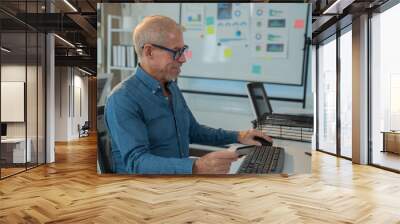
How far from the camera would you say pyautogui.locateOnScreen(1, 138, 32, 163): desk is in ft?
23.5

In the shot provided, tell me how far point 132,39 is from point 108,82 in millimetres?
771

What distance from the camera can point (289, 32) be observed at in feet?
21.0

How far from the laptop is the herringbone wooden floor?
3.14 ft

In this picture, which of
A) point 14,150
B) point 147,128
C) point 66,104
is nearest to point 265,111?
point 147,128

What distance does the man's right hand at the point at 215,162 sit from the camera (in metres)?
5.79

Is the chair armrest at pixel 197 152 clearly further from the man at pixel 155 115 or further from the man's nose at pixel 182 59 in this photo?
the man's nose at pixel 182 59

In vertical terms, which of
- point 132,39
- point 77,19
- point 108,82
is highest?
point 77,19

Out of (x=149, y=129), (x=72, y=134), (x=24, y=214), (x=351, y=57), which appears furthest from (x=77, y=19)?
(x=72, y=134)

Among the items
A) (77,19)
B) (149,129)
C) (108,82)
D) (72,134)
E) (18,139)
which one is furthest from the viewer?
(72,134)

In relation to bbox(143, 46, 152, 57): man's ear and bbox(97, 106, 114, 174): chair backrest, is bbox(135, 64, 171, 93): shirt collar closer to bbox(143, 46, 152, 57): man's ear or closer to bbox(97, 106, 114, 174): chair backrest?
bbox(143, 46, 152, 57): man's ear

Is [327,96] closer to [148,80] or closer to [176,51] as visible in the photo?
[176,51]

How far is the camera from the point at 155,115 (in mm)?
5617

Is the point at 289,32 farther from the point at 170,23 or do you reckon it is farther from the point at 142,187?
the point at 142,187

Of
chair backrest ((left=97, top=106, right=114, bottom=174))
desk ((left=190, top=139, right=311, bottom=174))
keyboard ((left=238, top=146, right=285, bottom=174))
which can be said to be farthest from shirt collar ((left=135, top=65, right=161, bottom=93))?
desk ((left=190, top=139, right=311, bottom=174))
